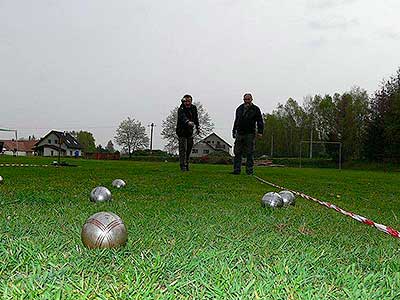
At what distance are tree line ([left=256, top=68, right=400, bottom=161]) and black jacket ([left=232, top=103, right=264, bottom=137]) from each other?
96.4 feet

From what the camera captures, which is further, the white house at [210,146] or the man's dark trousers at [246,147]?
the white house at [210,146]

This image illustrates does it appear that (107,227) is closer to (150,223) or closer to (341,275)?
(150,223)

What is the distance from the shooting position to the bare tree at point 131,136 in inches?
2884

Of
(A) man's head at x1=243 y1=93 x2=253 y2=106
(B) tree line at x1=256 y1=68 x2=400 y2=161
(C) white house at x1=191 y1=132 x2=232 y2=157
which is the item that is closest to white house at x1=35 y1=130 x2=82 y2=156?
(C) white house at x1=191 y1=132 x2=232 y2=157

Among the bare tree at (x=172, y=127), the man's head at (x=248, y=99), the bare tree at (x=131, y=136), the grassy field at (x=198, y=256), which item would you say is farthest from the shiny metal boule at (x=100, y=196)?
the bare tree at (x=131, y=136)

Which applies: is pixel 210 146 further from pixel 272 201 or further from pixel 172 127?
pixel 272 201

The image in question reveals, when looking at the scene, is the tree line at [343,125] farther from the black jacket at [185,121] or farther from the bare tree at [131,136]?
the black jacket at [185,121]

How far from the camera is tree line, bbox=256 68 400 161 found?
38.0m

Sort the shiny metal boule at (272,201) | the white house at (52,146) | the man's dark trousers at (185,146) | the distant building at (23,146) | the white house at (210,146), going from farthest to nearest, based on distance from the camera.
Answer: the distant building at (23,146)
the white house at (210,146)
the white house at (52,146)
the man's dark trousers at (185,146)
the shiny metal boule at (272,201)

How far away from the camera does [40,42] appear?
84.5ft

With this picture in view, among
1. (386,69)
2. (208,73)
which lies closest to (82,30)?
(208,73)

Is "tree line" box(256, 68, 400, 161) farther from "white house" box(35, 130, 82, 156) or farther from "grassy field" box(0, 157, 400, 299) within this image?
"white house" box(35, 130, 82, 156)

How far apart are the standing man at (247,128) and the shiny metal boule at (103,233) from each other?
7863 millimetres

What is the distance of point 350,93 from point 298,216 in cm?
5735
